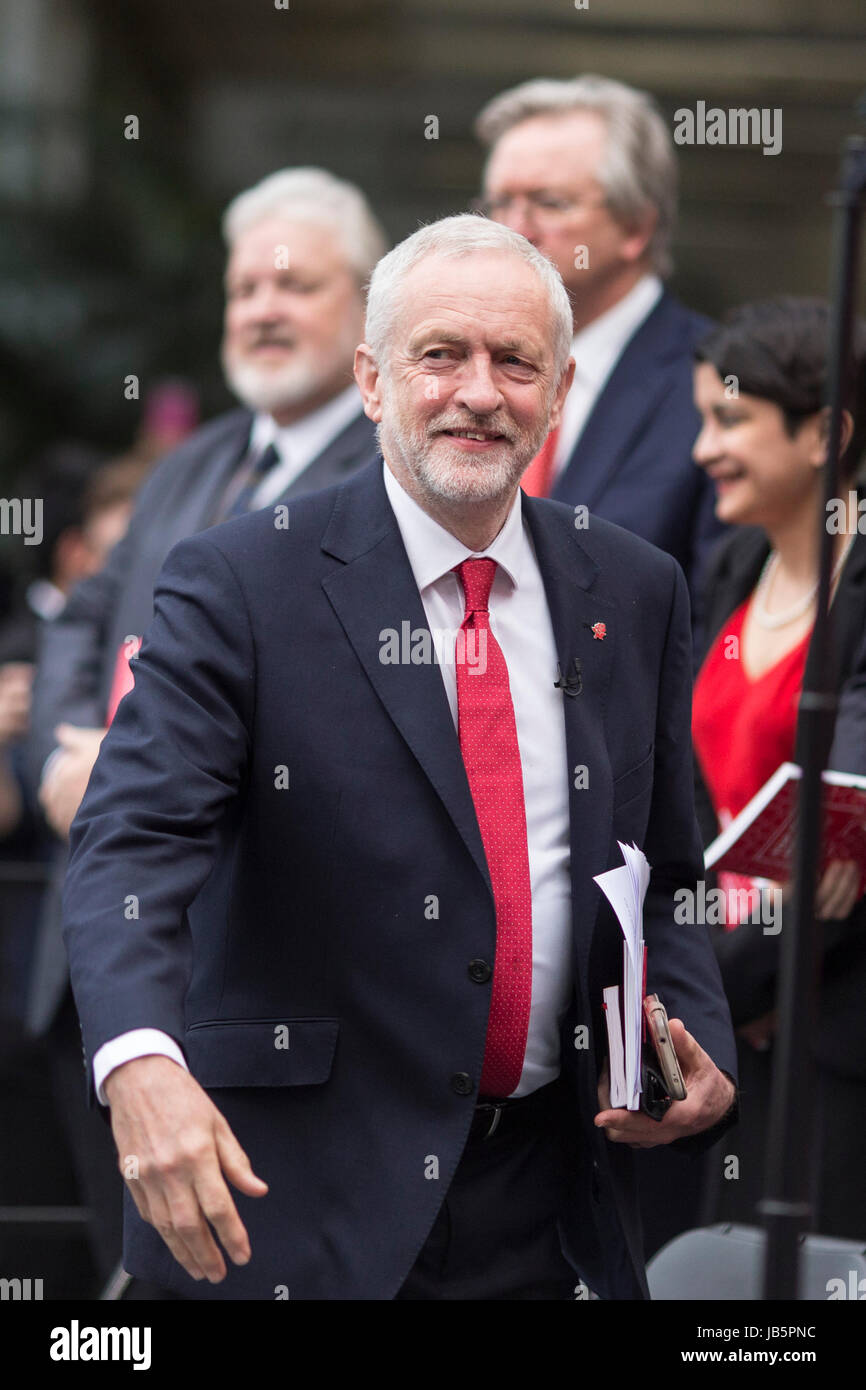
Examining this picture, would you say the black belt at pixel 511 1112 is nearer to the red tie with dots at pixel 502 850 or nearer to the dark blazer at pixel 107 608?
the red tie with dots at pixel 502 850

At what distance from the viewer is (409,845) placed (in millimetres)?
2381

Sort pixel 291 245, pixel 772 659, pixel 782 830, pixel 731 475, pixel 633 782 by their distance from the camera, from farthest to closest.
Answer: pixel 291 245 < pixel 731 475 < pixel 772 659 < pixel 782 830 < pixel 633 782

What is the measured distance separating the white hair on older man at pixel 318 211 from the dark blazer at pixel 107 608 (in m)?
0.50

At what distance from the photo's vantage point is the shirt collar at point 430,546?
2557mm

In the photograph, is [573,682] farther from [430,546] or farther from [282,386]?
[282,386]

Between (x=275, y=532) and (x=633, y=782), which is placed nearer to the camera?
(x=275, y=532)

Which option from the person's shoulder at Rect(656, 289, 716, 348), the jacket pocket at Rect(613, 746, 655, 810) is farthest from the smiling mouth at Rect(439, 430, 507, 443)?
the person's shoulder at Rect(656, 289, 716, 348)

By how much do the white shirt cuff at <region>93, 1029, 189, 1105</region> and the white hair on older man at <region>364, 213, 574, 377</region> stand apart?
3.33 feet

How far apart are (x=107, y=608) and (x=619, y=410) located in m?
1.42

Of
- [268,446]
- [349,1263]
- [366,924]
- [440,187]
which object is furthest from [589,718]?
[440,187]

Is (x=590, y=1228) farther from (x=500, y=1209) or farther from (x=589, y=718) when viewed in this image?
(x=589, y=718)

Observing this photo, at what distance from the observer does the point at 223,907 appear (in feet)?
7.99

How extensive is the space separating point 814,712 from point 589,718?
2.28ft

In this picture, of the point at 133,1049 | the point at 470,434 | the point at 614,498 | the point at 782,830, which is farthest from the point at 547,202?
the point at 133,1049
